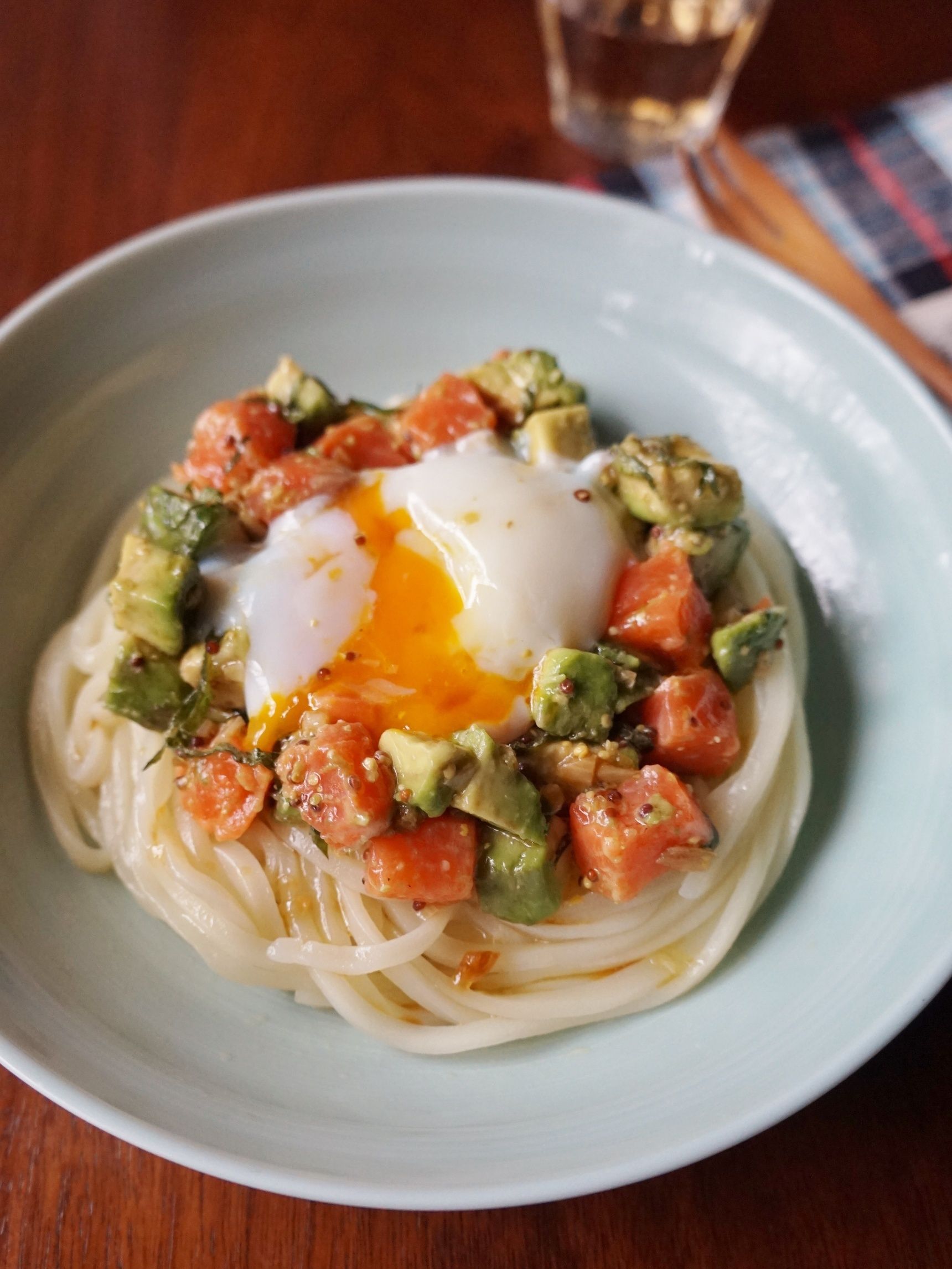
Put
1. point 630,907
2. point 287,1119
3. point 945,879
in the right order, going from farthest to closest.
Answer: point 630,907
point 945,879
point 287,1119

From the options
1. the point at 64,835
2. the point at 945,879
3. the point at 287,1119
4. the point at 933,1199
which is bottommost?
the point at 64,835

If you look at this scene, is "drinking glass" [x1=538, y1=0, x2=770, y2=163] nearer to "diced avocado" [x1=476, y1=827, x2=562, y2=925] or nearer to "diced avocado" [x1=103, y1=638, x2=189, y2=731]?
"diced avocado" [x1=103, y1=638, x2=189, y2=731]

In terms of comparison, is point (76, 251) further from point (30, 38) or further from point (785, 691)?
point (785, 691)

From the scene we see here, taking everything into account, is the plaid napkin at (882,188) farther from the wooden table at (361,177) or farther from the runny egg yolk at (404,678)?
the runny egg yolk at (404,678)

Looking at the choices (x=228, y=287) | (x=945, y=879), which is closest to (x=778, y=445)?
(x=945, y=879)

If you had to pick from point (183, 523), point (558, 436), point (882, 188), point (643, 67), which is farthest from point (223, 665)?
point (882, 188)

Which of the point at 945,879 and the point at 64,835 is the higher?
the point at 945,879

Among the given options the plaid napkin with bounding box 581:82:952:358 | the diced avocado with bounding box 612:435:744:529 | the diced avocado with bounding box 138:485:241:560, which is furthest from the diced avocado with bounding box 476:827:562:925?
the plaid napkin with bounding box 581:82:952:358
